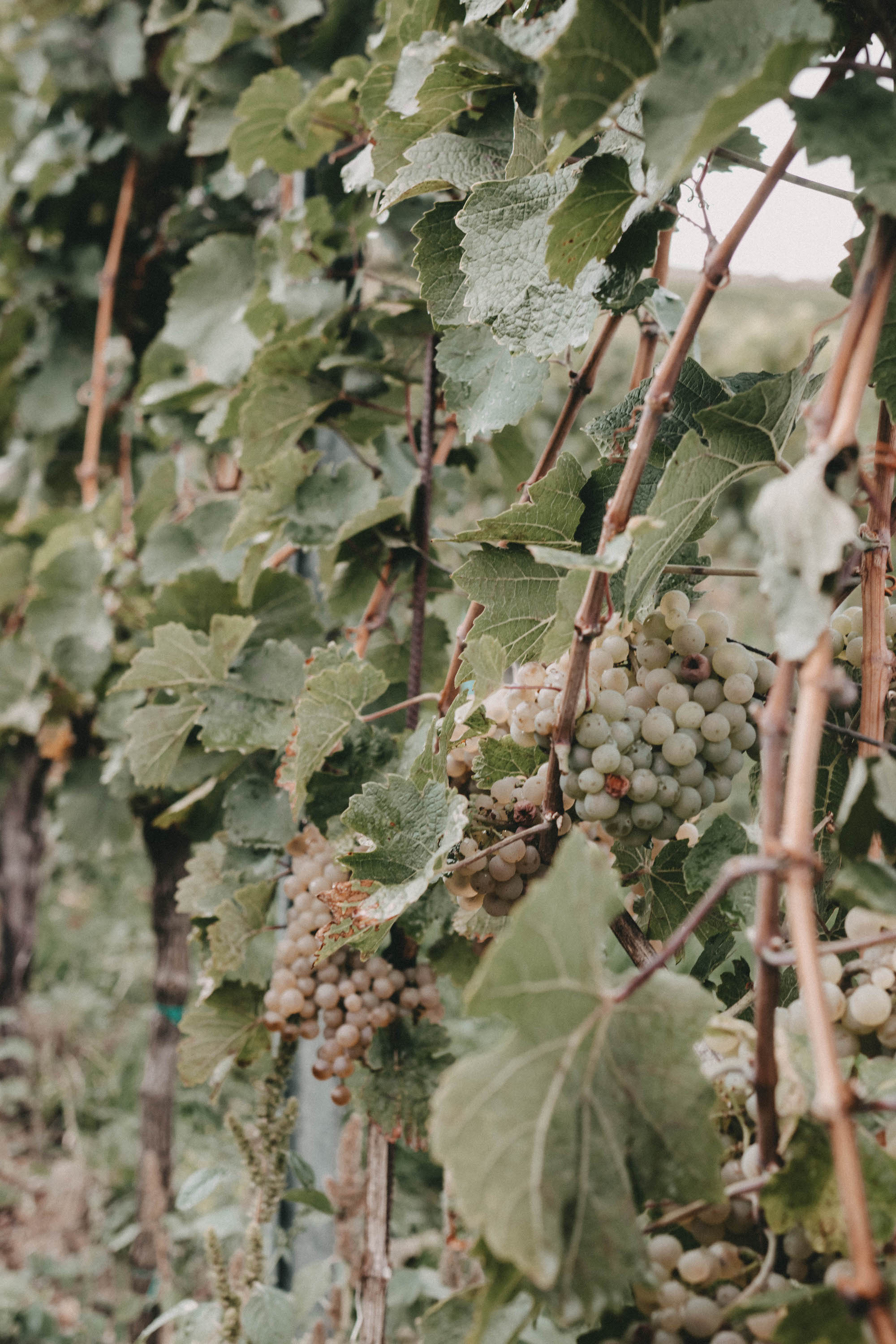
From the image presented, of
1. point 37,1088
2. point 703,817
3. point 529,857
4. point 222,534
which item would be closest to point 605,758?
point 529,857

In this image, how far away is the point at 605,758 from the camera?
1.58ft

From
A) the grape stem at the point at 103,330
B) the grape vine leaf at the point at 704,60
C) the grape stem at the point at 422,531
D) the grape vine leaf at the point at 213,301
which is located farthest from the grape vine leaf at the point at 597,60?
A: the grape stem at the point at 103,330

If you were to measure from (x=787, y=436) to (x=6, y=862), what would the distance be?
1.80m

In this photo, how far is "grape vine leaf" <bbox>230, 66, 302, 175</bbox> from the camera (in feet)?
3.34

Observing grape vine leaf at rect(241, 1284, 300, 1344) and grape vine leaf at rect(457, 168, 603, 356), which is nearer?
grape vine leaf at rect(457, 168, 603, 356)

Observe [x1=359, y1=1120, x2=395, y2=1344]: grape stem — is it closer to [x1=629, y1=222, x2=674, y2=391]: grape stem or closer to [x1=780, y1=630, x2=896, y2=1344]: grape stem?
[x1=780, y1=630, x2=896, y2=1344]: grape stem

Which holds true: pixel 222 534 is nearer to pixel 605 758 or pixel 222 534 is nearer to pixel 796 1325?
pixel 605 758

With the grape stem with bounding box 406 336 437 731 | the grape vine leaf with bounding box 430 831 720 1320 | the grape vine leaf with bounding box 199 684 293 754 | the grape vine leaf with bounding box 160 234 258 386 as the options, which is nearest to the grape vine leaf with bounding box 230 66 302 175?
the grape vine leaf with bounding box 160 234 258 386

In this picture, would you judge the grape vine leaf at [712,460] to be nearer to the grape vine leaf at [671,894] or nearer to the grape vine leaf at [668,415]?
the grape vine leaf at [668,415]

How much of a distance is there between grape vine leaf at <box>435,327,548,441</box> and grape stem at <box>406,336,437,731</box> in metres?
0.17

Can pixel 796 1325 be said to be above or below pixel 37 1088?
above

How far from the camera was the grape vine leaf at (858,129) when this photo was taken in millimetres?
380

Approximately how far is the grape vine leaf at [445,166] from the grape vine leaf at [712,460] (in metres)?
0.23

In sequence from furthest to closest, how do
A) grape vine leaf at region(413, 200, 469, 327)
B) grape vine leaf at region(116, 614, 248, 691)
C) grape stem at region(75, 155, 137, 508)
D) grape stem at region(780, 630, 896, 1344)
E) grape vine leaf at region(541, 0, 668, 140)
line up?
grape stem at region(75, 155, 137, 508) < grape vine leaf at region(116, 614, 248, 691) < grape vine leaf at region(413, 200, 469, 327) < grape vine leaf at region(541, 0, 668, 140) < grape stem at region(780, 630, 896, 1344)
